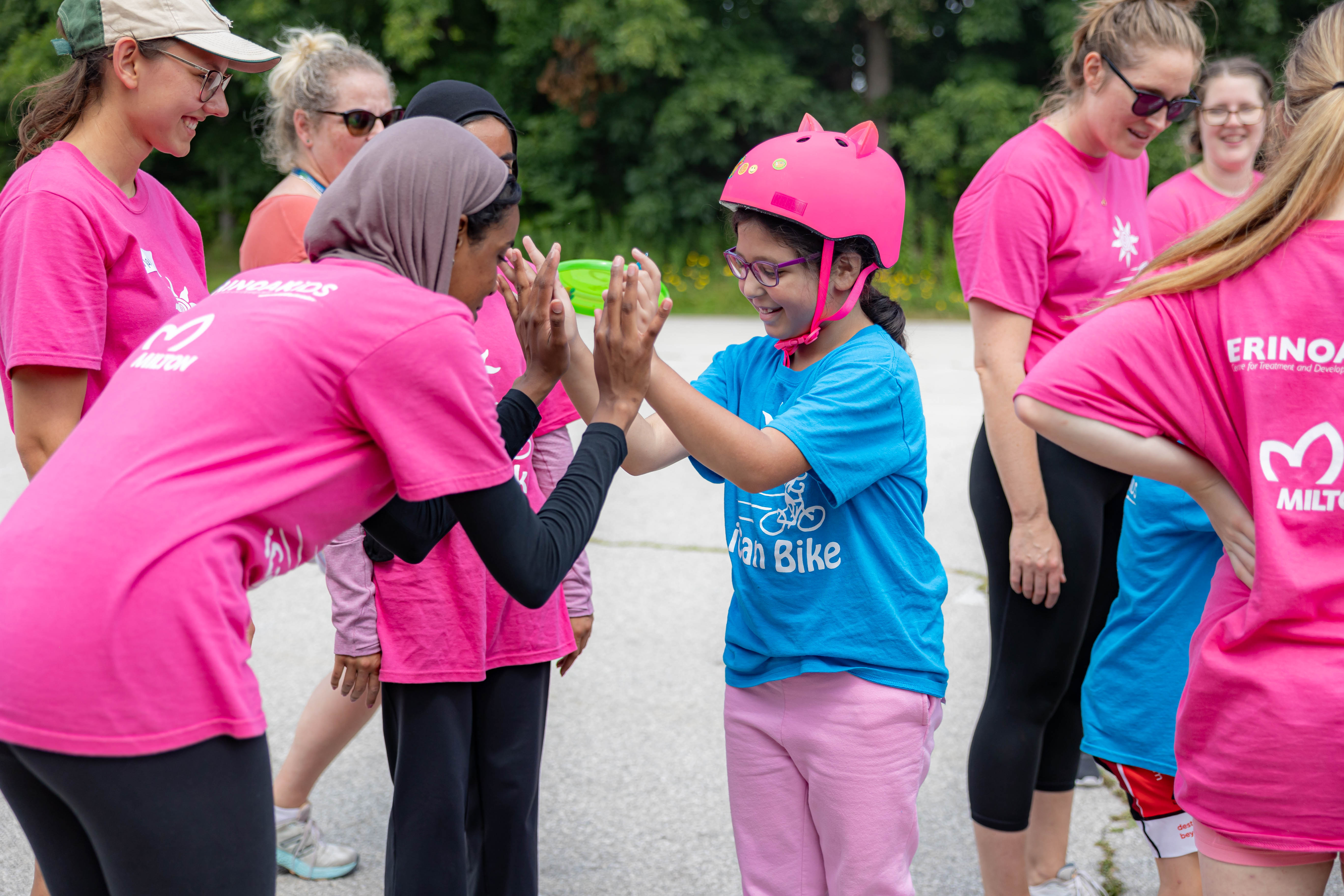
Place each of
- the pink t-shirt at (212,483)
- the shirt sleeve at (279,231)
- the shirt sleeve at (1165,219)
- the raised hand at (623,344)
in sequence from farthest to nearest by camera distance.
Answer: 1. the shirt sleeve at (1165,219)
2. the shirt sleeve at (279,231)
3. the raised hand at (623,344)
4. the pink t-shirt at (212,483)

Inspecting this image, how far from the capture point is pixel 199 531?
1.54m

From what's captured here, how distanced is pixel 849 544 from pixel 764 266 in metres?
0.57

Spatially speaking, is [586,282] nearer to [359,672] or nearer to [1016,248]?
[359,672]

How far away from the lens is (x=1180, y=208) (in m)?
3.90

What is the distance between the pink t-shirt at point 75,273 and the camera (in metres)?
2.29

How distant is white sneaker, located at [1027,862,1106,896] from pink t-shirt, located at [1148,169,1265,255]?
1.89m

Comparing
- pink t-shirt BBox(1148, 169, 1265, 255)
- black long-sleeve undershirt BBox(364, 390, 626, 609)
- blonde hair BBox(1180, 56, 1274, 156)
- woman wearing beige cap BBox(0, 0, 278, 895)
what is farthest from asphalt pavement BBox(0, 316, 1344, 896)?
blonde hair BBox(1180, 56, 1274, 156)

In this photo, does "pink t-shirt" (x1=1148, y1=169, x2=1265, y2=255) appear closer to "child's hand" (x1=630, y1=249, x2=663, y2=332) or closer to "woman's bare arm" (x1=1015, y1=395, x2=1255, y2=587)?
"woman's bare arm" (x1=1015, y1=395, x2=1255, y2=587)

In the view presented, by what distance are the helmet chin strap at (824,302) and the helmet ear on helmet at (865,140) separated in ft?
0.67

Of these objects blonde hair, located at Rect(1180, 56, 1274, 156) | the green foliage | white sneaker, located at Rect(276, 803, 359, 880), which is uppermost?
the green foliage

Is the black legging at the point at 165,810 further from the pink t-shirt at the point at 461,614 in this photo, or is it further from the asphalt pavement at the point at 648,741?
the asphalt pavement at the point at 648,741

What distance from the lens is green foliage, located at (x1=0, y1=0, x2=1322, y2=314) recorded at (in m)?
19.7

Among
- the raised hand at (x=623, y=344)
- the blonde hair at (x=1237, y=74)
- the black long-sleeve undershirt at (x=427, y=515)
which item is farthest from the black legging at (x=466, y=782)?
the blonde hair at (x=1237, y=74)

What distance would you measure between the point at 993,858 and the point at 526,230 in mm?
18831
